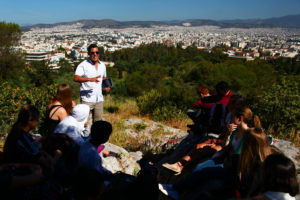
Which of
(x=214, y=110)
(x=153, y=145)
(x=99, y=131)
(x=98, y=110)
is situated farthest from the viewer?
(x=153, y=145)

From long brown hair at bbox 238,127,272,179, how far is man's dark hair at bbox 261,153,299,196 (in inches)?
12.2

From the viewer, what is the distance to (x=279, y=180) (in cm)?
150

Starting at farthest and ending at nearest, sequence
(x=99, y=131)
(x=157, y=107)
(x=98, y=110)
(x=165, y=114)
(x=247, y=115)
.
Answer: (x=157, y=107), (x=165, y=114), (x=98, y=110), (x=247, y=115), (x=99, y=131)

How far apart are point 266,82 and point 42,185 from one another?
2722 centimetres

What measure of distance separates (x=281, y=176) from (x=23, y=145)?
180 cm

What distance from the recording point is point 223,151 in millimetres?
2369

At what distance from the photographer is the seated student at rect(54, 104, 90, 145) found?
2.39 meters

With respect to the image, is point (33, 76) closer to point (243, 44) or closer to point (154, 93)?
point (154, 93)

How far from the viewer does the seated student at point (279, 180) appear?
1.49 metres

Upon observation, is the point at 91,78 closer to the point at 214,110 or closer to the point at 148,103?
the point at 214,110

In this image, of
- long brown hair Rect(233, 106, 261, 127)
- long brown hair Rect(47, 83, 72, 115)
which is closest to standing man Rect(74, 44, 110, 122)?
long brown hair Rect(47, 83, 72, 115)

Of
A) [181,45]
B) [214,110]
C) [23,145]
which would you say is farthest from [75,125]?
[181,45]

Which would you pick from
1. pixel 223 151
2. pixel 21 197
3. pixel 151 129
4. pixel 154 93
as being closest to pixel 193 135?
pixel 223 151

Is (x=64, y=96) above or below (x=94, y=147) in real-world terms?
above
